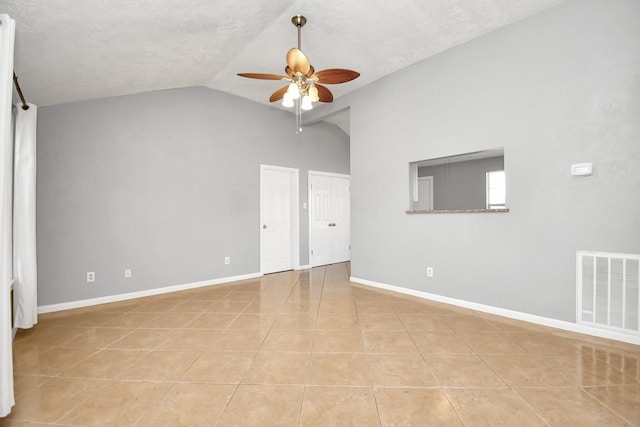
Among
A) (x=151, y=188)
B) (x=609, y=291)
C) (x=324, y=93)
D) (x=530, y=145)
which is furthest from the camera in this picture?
(x=151, y=188)

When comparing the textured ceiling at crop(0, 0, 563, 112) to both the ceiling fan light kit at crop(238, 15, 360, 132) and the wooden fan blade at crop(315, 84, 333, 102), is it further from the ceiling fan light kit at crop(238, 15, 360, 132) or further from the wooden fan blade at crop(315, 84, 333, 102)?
the wooden fan blade at crop(315, 84, 333, 102)

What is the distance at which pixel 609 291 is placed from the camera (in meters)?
2.38

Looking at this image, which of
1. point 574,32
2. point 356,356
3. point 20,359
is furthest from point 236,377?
point 574,32

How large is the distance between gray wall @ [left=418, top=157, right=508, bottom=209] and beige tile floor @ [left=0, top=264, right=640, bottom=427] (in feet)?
4.51

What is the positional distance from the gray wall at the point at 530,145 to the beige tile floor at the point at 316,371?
23.5 inches

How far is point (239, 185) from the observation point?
4.80 m

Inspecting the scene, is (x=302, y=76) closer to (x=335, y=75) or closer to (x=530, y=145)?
(x=335, y=75)

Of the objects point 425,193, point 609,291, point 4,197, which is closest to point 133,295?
point 4,197

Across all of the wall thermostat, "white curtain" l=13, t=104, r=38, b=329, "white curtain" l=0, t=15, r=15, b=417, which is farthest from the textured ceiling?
the wall thermostat

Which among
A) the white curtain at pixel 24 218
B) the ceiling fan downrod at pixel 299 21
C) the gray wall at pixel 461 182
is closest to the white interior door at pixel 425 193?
the gray wall at pixel 461 182

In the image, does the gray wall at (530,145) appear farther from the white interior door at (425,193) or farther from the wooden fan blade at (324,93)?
the wooden fan blade at (324,93)

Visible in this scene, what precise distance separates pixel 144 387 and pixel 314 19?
132 inches

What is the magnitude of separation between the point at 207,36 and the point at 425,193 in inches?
128

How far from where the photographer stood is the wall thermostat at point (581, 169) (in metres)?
2.44
